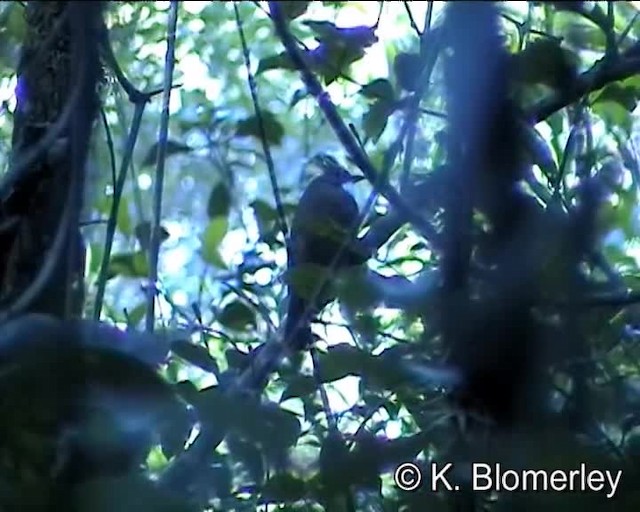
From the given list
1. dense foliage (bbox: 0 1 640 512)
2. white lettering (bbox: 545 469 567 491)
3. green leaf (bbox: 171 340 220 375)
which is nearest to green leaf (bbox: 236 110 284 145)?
dense foliage (bbox: 0 1 640 512)

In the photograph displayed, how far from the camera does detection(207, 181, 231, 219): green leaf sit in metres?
0.63

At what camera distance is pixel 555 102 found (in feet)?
2.08

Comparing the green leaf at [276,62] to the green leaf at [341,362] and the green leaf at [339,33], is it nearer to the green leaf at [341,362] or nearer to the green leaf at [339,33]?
the green leaf at [339,33]

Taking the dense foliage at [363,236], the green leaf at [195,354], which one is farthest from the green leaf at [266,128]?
the green leaf at [195,354]

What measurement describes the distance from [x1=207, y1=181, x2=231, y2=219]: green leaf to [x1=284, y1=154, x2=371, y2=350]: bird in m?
0.04

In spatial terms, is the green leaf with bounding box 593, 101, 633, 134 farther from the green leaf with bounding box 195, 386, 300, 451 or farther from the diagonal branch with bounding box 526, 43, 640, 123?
the green leaf with bounding box 195, 386, 300, 451

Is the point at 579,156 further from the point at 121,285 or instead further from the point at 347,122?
the point at 121,285

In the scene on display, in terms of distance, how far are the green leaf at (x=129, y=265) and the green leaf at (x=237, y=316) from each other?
5 cm

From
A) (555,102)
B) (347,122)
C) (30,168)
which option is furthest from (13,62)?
(555,102)

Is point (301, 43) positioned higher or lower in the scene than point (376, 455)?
higher

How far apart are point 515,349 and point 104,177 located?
217 mm

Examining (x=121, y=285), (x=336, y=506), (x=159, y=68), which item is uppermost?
(x=159, y=68)

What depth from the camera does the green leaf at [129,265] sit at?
63 cm

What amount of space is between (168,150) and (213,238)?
0.16 feet
